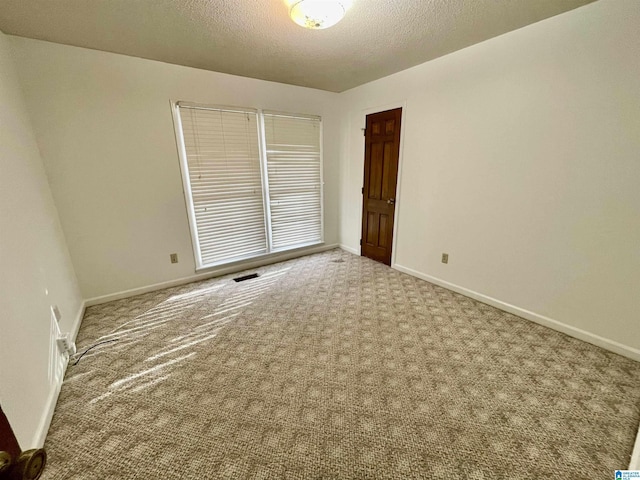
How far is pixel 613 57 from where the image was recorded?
179 cm

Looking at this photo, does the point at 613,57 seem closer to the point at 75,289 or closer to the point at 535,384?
the point at 535,384

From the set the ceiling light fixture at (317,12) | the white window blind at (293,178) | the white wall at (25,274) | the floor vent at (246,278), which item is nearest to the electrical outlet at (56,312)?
the white wall at (25,274)

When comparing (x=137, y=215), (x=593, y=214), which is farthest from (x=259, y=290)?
(x=593, y=214)

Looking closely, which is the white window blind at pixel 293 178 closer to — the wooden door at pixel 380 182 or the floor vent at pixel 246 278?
the floor vent at pixel 246 278

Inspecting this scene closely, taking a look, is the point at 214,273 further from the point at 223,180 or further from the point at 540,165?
the point at 540,165

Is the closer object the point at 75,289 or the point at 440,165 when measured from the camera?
the point at 75,289

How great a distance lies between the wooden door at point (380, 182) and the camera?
3.37m

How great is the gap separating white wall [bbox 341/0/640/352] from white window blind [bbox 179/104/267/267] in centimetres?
199

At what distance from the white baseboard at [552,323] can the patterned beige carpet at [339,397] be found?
2.9 inches

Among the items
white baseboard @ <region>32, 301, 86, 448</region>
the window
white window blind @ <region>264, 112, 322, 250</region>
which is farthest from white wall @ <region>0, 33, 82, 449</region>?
white window blind @ <region>264, 112, 322, 250</region>

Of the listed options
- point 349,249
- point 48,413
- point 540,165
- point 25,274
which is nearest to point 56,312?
point 25,274

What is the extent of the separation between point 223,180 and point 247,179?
1.02 ft

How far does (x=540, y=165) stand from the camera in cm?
220

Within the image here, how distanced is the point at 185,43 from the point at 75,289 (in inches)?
99.1
